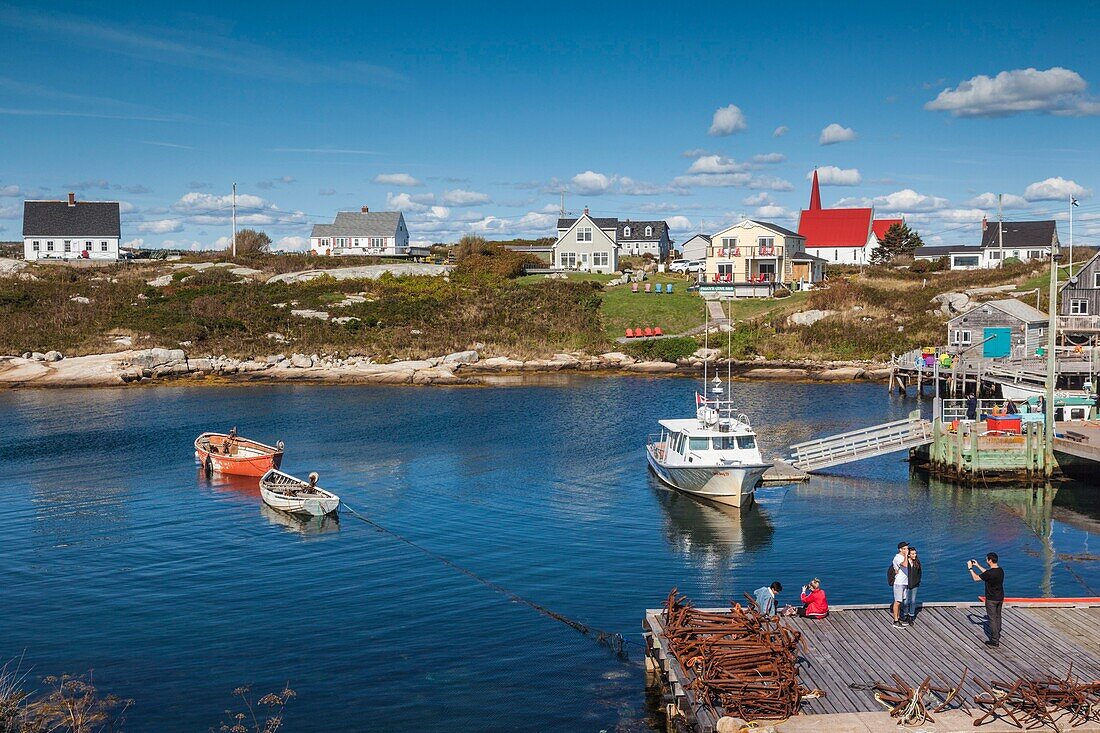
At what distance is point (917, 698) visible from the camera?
57.1ft

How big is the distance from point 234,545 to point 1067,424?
122 feet

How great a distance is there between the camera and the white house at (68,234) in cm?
12775

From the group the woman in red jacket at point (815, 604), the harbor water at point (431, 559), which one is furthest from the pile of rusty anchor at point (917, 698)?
the harbor water at point (431, 559)

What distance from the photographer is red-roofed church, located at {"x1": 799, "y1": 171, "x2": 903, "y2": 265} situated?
12950cm

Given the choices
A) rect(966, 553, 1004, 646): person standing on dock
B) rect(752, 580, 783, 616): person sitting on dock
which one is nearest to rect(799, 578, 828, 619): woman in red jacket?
rect(752, 580, 783, 616): person sitting on dock

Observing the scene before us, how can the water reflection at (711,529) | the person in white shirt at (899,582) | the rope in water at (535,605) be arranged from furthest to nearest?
the water reflection at (711,529), the rope in water at (535,605), the person in white shirt at (899,582)

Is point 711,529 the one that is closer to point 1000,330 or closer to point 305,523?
point 305,523

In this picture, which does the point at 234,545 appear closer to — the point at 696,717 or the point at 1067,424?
the point at 696,717

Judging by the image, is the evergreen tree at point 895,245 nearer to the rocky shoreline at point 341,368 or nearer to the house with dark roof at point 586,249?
the house with dark roof at point 586,249

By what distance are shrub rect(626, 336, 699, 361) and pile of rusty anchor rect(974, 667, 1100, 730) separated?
220ft

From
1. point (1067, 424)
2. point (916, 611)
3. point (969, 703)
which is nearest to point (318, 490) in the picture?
point (916, 611)

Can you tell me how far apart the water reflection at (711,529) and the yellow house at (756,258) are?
66.3 metres

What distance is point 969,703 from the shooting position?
17938 mm

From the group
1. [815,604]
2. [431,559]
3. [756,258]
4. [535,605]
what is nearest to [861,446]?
[431,559]
